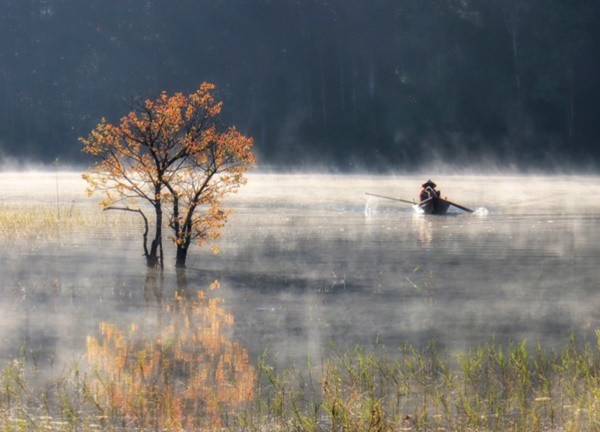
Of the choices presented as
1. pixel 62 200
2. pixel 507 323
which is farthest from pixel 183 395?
pixel 62 200

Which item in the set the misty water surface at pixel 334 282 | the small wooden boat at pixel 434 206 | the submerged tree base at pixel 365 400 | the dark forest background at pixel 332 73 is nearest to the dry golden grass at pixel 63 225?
the misty water surface at pixel 334 282

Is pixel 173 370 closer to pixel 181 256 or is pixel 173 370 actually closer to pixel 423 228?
pixel 181 256

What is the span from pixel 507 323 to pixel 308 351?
16.0 feet

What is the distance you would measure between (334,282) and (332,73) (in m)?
83.9

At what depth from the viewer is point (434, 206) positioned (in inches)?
1987

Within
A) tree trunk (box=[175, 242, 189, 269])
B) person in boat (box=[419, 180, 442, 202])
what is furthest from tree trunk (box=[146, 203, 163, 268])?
person in boat (box=[419, 180, 442, 202])

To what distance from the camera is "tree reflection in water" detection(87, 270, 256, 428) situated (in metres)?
12.3

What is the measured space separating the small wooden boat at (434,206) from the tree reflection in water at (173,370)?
1220 inches

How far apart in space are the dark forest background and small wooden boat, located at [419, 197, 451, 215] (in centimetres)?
4612

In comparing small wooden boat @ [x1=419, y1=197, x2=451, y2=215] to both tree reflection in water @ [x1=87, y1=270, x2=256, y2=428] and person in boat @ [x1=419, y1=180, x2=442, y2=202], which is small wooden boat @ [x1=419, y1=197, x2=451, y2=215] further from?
tree reflection in water @ [x1=87, y1=270, x2=256, y2=428]

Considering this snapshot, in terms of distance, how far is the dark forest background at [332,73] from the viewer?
310 ft

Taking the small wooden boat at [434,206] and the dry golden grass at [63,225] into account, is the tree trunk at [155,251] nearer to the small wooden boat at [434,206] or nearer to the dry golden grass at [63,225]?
the dry golden grass at [63,225]

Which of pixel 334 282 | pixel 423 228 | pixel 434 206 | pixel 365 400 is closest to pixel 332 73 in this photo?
pixel 434 206

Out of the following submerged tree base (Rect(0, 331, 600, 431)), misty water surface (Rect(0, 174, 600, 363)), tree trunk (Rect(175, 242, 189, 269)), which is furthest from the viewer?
tree trunk (Rect(175, 242, 189, 269))
